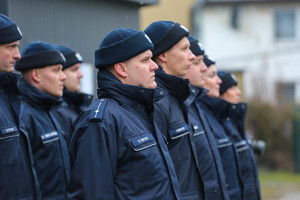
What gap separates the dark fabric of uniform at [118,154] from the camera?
124 inches

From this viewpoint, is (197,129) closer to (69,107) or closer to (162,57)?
(162,57)

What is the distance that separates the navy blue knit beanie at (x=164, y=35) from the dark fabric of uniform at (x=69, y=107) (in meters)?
1.44

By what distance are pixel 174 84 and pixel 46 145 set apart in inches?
47.6

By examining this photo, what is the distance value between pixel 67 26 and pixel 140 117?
10.8 feet

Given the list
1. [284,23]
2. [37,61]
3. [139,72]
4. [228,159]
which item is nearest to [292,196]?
[228,159]

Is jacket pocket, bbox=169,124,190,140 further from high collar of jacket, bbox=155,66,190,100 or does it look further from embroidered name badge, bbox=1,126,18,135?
embroidered name badge, bbox=1,126,18,135

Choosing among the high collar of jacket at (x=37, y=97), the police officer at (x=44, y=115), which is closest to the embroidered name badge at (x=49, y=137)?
the police officer at (x=44, y=115)

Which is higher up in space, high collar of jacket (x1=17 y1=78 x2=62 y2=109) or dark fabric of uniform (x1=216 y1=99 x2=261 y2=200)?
high collar of jacket (x1=17 y1=78 x2=62 y2=109)

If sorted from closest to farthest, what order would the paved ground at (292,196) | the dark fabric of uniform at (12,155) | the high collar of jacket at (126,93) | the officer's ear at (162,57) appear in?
the high collar of jacket at (126,93) → the dark fabric of uniform at (12,155) → the officer's ear at (162,57) → the paved ground at (292,196)

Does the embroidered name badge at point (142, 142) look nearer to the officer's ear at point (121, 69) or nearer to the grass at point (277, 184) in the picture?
the officer's ear at point (121, 69)

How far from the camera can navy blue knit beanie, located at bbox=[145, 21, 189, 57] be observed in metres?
4.42

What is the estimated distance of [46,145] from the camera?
4676 mm

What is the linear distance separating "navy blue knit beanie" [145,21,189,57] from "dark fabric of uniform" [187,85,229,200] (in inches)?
18.8

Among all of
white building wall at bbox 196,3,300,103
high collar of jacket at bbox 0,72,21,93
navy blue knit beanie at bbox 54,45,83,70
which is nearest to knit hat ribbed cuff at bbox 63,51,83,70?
navy blue knit beanie at bbox 54,45,83,70
